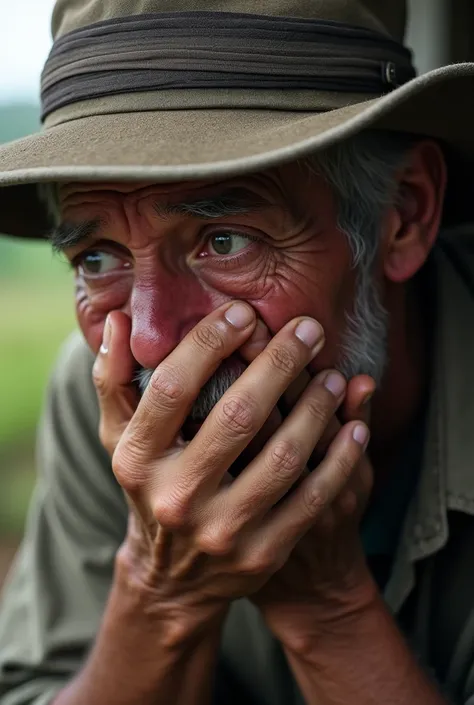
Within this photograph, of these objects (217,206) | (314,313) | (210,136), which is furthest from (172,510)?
(210,136)

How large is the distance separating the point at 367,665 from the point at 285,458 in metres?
0.62

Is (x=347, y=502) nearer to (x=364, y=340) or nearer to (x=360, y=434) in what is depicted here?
(x=360, y=434)

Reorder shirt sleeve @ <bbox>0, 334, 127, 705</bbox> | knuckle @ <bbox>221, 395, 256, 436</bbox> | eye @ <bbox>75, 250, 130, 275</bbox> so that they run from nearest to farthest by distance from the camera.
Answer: knuckle @ <bbox>221, 395, 256, 436</bbox> → eye @ <bbox>75, 250, 130, 275</bbox> → shirt sleeve @ <bbox>0, 334, 127, 705</bbox>

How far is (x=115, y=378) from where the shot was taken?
2100 mm

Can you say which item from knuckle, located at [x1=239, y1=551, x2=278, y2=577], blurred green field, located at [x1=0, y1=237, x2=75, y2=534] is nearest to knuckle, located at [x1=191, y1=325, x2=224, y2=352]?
knuckle, located at [x1=239, y1=551, x2=278, y2=577]

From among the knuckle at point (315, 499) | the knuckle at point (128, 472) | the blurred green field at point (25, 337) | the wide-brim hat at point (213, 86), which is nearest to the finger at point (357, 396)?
the knuckle at point (315, 499)

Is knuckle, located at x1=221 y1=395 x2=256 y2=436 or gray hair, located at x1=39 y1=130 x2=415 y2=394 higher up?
gray hair, located at x1=39 y1=130 x2=415 y2=394

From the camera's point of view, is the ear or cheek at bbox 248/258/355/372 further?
the ear

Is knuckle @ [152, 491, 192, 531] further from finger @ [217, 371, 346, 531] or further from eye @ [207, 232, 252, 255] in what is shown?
eye @ [207, 232, 252, 255]

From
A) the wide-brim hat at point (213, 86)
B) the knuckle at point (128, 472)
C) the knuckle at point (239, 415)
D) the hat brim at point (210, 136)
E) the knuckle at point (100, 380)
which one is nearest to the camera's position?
the hat brim at point (210, 136)

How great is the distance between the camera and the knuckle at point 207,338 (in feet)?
6.32

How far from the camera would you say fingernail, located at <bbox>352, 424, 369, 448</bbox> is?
210 centimetres

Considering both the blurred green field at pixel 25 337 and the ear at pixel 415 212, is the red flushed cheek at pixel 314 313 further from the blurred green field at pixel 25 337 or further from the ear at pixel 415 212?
the blurred green field at pixel 25 337

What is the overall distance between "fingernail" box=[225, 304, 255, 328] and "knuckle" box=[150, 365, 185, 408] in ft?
0.58
